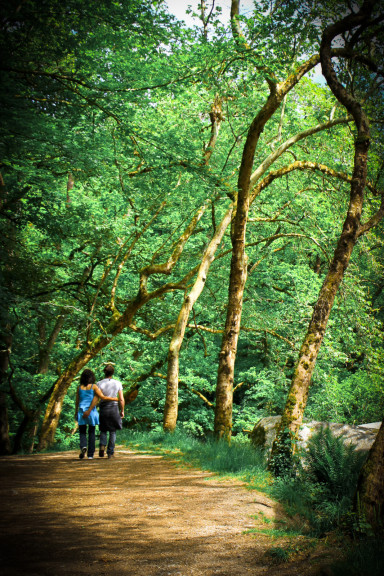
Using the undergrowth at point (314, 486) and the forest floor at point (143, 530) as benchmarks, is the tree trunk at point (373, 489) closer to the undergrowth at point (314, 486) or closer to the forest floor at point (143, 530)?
the undergrowth at point (314, 486)

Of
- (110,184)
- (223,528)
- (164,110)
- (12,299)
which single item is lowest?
(223,528)

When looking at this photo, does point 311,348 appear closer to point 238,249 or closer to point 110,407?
point 238,249

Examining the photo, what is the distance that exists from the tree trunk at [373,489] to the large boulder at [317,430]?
196 centimetres

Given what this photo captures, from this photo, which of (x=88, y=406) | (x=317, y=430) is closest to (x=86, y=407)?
(x=88, y=406)

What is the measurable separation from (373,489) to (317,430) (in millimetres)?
3435

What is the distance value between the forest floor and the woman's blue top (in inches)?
65.0

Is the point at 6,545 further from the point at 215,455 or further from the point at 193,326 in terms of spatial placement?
the point at 193,326

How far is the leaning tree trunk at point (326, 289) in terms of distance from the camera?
6.13 metres

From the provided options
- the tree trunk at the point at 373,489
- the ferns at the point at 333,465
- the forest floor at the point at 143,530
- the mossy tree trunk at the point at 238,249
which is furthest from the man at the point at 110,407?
the tree trunk at the point at 373,489

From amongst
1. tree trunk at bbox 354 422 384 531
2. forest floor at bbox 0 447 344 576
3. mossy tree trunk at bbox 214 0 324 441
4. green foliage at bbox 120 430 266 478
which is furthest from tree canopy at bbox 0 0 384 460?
tree trunk at bbox 354 422 384 531

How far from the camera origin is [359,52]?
286 inches

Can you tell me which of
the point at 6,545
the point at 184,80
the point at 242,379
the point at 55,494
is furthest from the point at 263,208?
the point at 6,545

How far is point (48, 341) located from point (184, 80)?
35.4 feet

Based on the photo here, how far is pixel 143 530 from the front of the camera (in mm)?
3613
